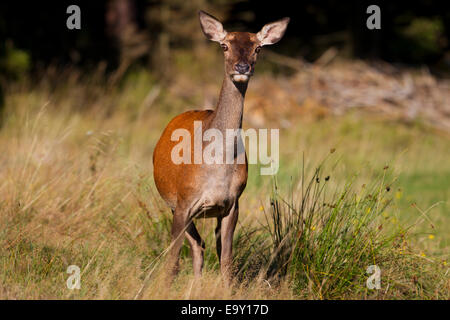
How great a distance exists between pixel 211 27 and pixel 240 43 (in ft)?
1.31

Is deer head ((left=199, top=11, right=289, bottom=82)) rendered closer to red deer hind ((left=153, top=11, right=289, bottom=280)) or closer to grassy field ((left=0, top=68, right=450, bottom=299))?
red deer hind ((left=153, top=11, right=289, bottom=280))

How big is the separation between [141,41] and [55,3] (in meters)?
2.20

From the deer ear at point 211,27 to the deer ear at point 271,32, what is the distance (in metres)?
0.28

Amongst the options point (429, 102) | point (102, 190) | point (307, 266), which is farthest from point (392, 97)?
point (307, 266)

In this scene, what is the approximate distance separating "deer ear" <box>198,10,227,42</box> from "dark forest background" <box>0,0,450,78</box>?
6.74m

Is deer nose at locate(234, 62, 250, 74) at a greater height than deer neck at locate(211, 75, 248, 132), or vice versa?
deer nose at locate(234, 62, 250, 74)

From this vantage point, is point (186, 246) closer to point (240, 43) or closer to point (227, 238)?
point (227, 238)

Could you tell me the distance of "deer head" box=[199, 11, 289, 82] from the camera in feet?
14.4

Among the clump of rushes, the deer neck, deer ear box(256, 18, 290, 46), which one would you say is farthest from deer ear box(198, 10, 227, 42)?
the clump of rushes

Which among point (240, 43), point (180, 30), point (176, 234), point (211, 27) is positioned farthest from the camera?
point (180, 30)

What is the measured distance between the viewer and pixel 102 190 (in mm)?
6199

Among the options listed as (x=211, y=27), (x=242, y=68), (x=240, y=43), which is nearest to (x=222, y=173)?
(x=242, y=68)

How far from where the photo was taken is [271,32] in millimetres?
4930

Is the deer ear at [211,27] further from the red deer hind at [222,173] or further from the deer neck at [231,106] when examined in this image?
the deer neck at [231,106]
